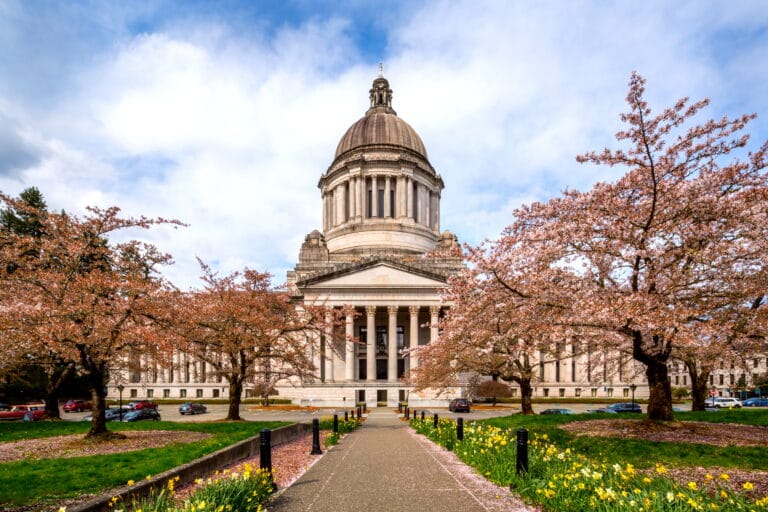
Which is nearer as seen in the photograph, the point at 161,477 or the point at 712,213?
the point at 161,477

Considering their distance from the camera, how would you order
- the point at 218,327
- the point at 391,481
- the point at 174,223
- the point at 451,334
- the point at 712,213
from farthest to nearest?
the point at 218,327 → the point at 451,334 → the point at 174,223 → the point at 712,213 → the point at 391,481

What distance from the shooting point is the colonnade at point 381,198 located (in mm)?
71125

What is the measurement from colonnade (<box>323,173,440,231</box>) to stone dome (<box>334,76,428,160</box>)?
517 centimetres

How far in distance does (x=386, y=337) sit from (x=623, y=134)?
173 ft

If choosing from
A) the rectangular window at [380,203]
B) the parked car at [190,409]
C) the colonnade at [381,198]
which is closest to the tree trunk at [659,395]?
the parked car at [190,409]

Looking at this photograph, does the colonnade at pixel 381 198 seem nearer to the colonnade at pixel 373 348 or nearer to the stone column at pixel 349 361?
the colonnade at pixel 373 348

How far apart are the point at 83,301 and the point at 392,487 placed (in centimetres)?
1160

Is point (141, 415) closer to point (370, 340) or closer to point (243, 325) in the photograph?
point (243, 325)

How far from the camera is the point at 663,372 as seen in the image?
17141 mm

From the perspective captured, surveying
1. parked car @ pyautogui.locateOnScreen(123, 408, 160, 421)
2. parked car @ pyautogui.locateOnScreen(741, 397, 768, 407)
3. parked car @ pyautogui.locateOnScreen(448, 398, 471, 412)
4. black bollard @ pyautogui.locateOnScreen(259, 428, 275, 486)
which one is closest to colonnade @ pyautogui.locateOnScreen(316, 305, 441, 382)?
parked car @ pyautogui.locateOnScreen(448, 398, 471, 412)

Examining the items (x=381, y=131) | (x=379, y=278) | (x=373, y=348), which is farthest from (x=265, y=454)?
(x=381, y=131)

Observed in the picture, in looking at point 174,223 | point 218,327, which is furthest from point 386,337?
point 174,223

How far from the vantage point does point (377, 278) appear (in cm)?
5722

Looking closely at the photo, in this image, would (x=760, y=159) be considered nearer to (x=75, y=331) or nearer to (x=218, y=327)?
(x=75, y=331)
